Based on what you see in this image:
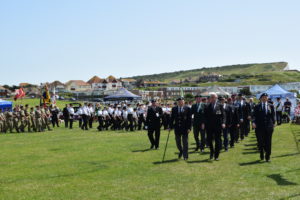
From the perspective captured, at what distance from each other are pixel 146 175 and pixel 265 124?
465cm

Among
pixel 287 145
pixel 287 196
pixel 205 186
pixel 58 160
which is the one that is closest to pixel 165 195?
pixel 205 186

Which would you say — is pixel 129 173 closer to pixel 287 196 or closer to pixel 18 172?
pixel 18 172

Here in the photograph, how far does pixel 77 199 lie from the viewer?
7.72 m

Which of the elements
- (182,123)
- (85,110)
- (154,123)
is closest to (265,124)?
(182,123)

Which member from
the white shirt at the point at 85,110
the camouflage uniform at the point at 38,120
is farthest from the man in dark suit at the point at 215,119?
the camouflage uniform at the point at 38,120

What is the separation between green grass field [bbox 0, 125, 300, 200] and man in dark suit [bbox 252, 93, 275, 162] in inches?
20.4

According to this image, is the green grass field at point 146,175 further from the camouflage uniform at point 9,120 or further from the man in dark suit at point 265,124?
the camouflage uniform at point 9,120

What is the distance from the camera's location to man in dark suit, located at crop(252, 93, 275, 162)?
1177 centimetres

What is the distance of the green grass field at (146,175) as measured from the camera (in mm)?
8039

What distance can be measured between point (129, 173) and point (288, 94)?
31129 millimetres

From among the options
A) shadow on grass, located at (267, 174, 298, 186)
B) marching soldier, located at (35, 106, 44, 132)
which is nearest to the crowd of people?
shadow on grass, located at (267, 174, 298, 186)

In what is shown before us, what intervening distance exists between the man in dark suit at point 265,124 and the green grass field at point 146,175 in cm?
52

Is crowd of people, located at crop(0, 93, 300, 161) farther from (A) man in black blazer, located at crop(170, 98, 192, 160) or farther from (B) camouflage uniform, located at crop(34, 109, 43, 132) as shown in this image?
(B) camouflage uniform, located at crop(34, 109, 43, 132)

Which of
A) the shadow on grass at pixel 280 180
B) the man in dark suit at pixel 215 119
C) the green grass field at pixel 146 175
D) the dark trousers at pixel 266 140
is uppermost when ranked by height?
the man in dark suit at pixel 215 119
